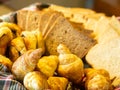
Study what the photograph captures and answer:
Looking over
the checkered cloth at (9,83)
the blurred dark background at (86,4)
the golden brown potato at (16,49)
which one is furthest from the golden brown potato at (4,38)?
the blurred dark background at (86,4)

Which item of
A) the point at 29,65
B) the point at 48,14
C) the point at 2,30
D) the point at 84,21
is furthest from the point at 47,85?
the point at 84,21

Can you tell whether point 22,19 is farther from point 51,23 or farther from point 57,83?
point 57,83

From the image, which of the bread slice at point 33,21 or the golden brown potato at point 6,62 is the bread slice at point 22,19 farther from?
the golden brown potato at point 6,62

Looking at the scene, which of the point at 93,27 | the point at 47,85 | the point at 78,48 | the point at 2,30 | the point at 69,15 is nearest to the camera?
the point at 47,85

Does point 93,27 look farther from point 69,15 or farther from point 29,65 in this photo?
point 29,65

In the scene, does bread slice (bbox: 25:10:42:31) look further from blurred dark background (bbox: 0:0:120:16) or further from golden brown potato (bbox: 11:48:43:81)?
blurred dark background (bbox: 0:0:120:16)

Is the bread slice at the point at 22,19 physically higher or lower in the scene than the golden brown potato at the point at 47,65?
higher
